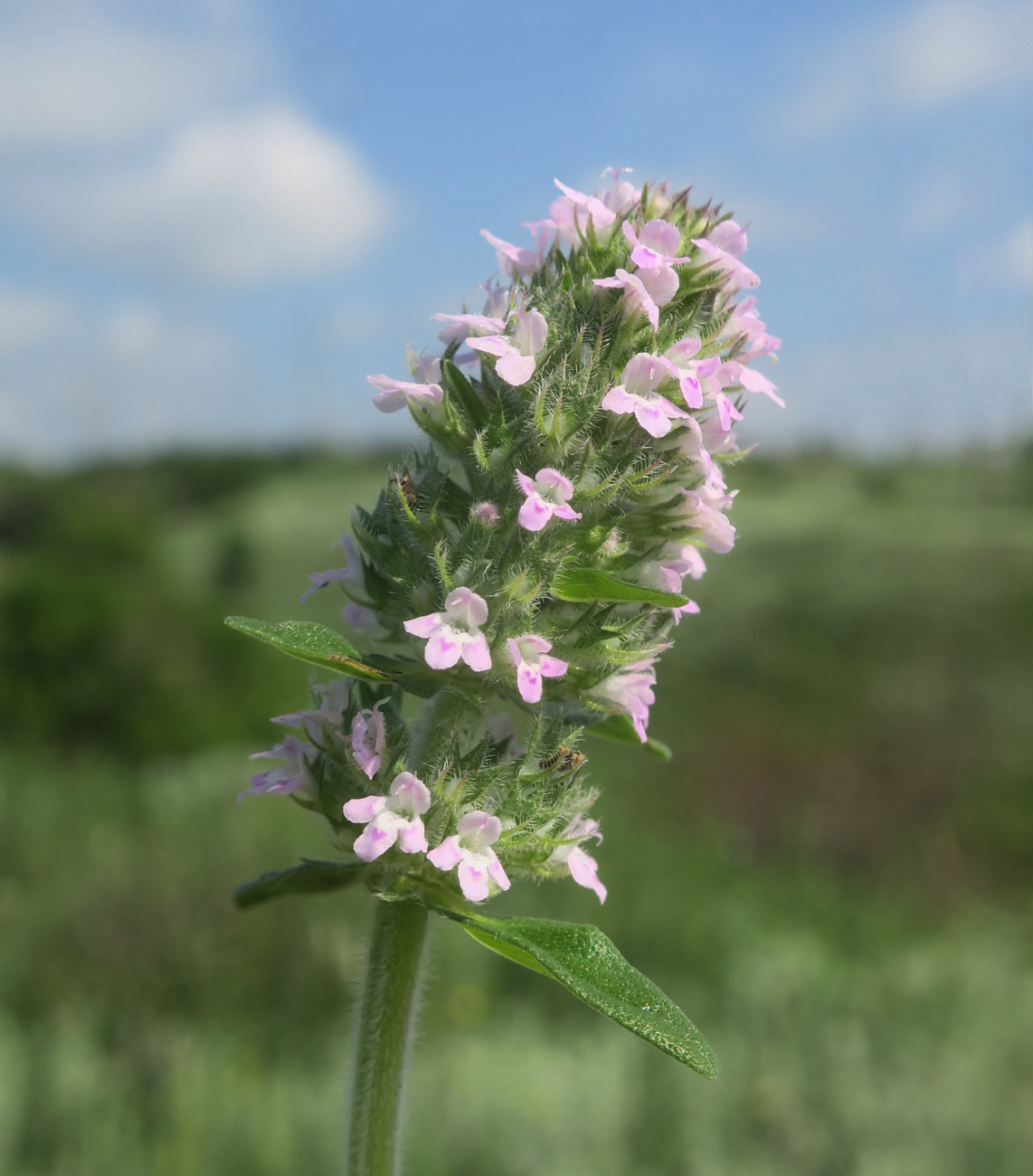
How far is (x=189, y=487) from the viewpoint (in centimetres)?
3030

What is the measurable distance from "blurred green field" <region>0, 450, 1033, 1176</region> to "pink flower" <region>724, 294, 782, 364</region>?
123 centimetres

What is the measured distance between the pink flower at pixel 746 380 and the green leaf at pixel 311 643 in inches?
28.3

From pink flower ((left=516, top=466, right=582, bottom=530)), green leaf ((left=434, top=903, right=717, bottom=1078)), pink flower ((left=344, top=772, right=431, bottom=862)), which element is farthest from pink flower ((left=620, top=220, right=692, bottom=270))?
green leaf ((left=434, top=903, right=717, bottom=1078))

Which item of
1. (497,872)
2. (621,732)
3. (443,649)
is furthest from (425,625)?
(621,732)

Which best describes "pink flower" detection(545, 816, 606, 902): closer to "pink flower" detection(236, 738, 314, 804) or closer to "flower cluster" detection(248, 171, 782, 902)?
"flower cluster" detection(248, 171, 782, 902)

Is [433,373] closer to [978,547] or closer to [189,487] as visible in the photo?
[978,547]

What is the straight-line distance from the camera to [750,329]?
5.71 ft

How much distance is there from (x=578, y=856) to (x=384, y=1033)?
0.41 metres

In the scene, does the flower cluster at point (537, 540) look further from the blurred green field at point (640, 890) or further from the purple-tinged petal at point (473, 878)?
the blurred green field at point (640, 890)

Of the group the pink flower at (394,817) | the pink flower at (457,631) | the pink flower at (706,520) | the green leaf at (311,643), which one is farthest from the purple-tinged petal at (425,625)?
the pink flower at (706,520)

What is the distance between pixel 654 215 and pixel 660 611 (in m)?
0.69

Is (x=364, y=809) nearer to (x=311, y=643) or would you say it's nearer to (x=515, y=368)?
(x=311, y=643)

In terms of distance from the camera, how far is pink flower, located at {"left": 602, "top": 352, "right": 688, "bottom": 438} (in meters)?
1.46

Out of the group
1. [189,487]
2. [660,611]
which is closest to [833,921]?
[660,611]
